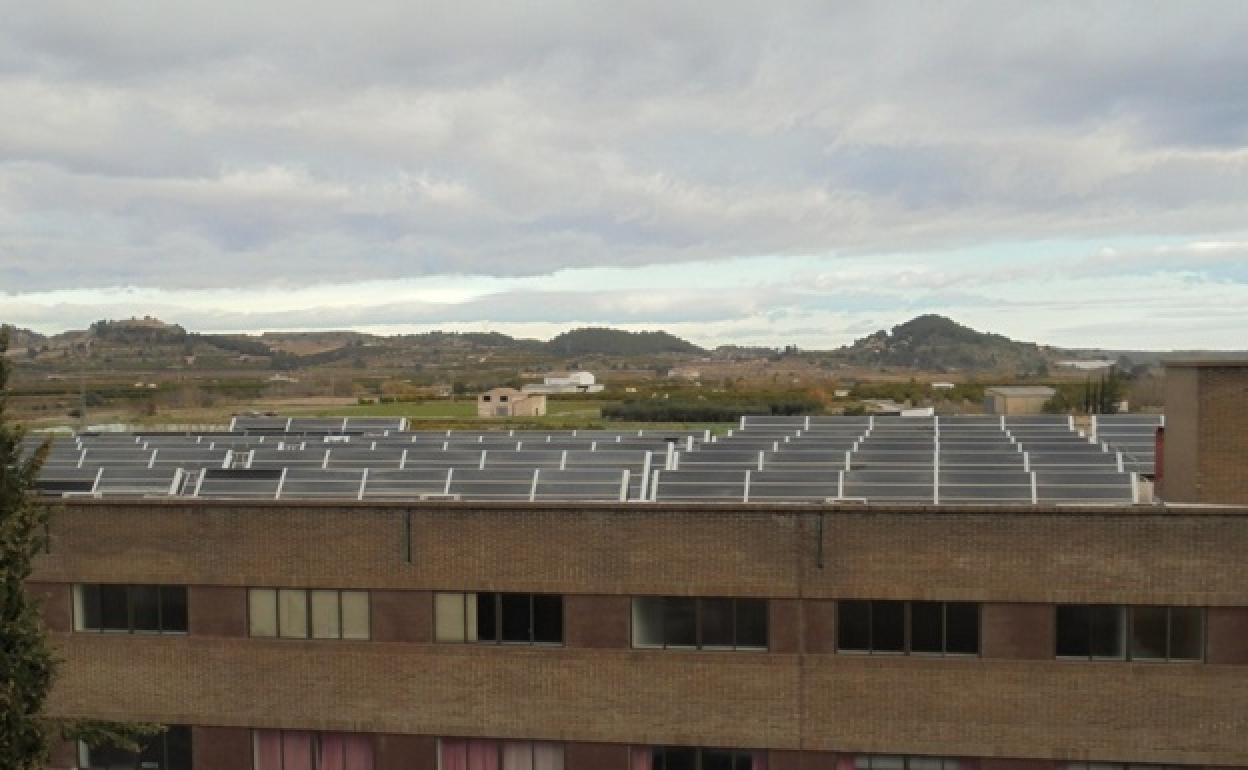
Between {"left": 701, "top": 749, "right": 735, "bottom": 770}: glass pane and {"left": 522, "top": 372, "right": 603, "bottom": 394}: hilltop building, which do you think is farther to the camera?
{"left": 522, "top": 372, "right": 603, "bottom": 394}: hilltop building

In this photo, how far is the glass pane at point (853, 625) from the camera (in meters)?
17.4

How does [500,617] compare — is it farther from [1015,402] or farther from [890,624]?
[1015,402]

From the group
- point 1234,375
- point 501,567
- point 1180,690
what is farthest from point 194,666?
point 1234,375

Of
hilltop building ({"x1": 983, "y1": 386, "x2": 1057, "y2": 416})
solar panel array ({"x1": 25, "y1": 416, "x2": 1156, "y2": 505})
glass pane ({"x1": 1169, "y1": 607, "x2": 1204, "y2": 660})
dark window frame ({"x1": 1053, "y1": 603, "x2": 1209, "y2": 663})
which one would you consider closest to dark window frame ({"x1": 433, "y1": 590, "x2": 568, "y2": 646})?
solar panel array ({"x1": 25, "y1": 416, "x2": 1156, "y2": 505})

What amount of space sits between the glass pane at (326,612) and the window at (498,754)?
292 centimetres

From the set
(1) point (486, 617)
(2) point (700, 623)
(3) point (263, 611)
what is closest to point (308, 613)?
(3) point (263, 611)

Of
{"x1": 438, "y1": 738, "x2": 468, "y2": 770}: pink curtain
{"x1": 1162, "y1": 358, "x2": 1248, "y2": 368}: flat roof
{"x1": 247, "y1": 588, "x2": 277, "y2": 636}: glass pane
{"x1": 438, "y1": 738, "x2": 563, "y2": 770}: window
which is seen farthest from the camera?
{"x1": 247, "y1": 588, "x2": 277, "y2": 636}: glass pane

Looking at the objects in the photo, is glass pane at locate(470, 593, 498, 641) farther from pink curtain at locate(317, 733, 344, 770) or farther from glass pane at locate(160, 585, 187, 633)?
glass pane at locate(160, 585, 187, 633)

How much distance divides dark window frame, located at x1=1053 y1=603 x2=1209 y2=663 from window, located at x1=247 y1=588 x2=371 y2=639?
12489mm

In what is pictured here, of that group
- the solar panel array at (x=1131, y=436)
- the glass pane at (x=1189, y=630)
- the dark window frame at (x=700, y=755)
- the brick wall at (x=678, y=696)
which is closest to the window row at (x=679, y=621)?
the glass pane at (x=1189, y=630)

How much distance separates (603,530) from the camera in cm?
1778

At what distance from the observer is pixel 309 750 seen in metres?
18.9

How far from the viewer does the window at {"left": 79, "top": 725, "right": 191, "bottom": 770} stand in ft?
62.7

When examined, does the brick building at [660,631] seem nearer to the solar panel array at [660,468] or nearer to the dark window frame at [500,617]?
the dark window frame at [500,617]
